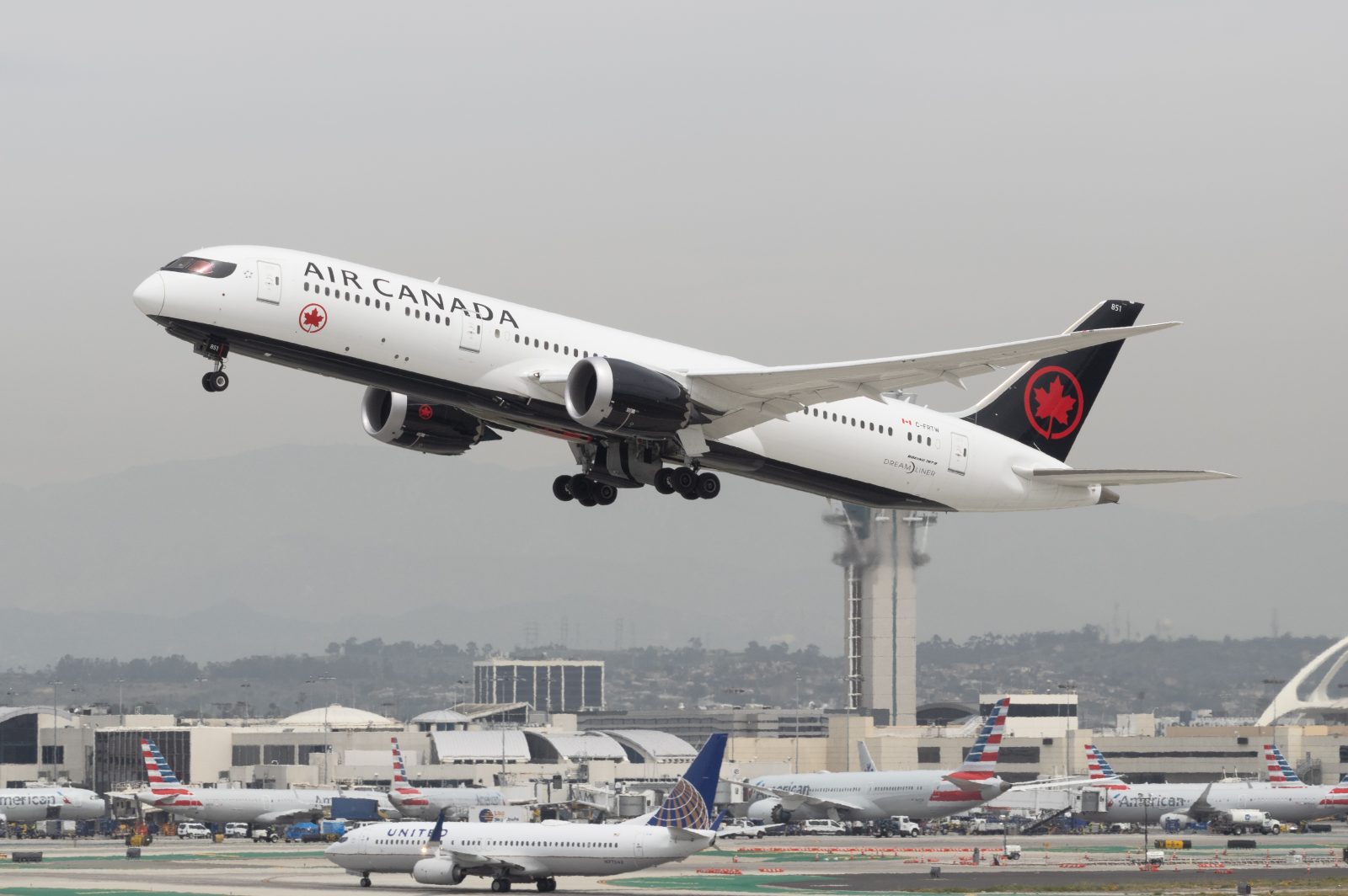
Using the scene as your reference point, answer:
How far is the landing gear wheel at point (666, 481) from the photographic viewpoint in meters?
56.5

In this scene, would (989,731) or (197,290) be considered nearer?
(197,290)

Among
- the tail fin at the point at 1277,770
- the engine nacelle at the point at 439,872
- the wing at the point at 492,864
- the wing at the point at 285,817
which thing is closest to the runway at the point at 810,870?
the engine nacelle at the point at 439,872

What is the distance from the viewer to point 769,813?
12494 cm

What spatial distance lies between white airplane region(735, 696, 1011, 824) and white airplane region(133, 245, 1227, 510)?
53828mm

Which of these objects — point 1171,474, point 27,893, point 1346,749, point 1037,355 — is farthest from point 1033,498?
point 1346,749

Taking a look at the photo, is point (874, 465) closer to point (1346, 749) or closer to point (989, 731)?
point (989, 731)

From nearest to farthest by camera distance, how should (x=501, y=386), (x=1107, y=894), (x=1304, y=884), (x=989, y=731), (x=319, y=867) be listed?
1. (x=501, y=386)
2. (x=1107, y=894)
3. (x=1304, y=884)
4. (x=319, y=867)
5. (x=989, y=731)

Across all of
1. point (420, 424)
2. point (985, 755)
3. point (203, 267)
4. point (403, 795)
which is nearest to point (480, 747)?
point (403, 795)

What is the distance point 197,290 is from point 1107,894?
140ft

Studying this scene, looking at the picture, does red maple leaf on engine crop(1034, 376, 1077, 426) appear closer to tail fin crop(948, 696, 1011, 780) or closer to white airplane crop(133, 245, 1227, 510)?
white airplane crop(133, 245, 1227, 510)

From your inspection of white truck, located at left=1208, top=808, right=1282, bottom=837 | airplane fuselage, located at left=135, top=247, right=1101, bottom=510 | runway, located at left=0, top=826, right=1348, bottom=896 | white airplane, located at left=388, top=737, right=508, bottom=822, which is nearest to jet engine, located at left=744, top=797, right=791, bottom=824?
runway, located at left=0, top=826, right=1348, bottom=896

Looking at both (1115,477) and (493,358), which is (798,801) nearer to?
(1115,477)

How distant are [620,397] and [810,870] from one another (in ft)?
146

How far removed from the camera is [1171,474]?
5775cm
